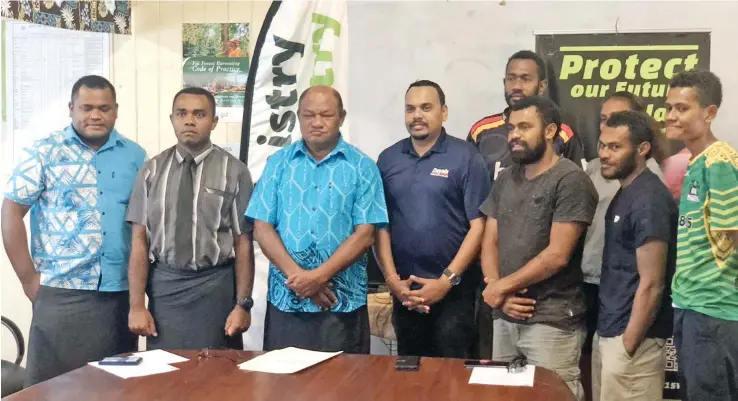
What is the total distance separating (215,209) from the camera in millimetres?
2932

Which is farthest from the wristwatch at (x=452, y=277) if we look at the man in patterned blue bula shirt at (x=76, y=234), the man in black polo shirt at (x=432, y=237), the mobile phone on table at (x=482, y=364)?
the man in patterned blue bula shirt at (x=76, y=234)

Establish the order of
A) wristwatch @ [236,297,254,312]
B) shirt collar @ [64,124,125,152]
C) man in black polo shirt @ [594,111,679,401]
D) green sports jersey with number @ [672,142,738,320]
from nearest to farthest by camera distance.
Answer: green sports jersey with number @ [672,142,738,320], man in black polo shirt @ [594,111,679,401], wristwatch @ [236,297,254,312], shirt collar @ [64,124,125,152]

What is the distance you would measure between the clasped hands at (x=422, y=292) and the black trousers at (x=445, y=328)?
0.23ft

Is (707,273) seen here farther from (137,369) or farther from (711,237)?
(137,369)

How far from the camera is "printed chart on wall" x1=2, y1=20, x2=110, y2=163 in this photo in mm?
4059

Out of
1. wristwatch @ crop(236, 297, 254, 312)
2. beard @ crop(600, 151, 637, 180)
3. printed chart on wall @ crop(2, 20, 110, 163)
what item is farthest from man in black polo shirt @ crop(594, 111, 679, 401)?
printed chart on wall @ crop(2, 20, 110, 163)

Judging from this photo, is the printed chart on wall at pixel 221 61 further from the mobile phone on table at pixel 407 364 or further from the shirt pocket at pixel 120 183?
the mobile phone on table at pixel 407 364

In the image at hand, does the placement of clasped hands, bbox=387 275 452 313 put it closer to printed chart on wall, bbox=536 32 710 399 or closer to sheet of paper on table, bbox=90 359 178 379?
sheet of paper on table, bbox=90 359 178 379

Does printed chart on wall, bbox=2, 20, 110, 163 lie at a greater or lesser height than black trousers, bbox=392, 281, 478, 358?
greater

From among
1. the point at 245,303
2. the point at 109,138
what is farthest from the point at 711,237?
the point at 109,138

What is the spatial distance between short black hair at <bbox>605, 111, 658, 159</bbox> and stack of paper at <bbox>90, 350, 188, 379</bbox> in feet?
5.96

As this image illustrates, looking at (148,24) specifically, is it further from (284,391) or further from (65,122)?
(284,391)

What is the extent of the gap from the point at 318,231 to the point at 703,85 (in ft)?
5.18

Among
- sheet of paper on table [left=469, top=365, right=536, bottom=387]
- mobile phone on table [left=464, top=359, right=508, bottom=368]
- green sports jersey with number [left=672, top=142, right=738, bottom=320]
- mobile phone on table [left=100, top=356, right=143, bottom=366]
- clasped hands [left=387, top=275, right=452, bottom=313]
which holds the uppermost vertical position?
green sports jersey with number [left=672, top=142, right=738, bottom=320]
